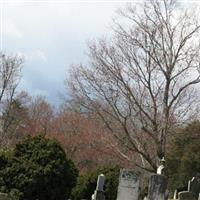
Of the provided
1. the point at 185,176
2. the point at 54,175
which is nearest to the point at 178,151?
the point at 185,176

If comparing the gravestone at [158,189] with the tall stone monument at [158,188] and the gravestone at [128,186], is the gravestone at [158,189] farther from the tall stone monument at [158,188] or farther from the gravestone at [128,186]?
the gravestone at [128,186]

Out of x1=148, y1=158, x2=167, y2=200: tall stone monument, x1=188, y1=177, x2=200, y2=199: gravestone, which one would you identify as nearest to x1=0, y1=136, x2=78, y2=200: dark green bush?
x1=188, y1=177, x2=200, y2=199: gravestone

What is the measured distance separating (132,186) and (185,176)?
→ 728 inches

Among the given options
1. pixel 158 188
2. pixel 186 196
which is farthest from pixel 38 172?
pixel 158 188

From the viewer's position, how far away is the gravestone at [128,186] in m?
12.6

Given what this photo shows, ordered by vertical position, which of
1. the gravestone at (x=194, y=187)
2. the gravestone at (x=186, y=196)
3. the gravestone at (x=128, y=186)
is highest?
the gravestone at (x=194, y=187)

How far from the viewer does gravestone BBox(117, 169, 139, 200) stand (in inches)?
494

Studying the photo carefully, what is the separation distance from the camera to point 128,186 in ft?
41.3

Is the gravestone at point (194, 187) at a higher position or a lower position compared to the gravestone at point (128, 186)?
higher

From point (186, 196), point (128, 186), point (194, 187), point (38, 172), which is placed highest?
point (194, 187)

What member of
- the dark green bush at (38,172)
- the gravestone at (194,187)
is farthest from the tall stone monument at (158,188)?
the gravestone at (194,187)

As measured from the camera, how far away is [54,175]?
17406 mm

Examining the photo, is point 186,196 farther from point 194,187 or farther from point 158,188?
point 158,188

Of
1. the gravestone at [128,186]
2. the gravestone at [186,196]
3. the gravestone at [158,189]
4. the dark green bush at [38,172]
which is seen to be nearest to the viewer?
the gravestone at [128,186]
